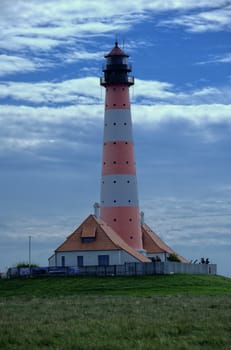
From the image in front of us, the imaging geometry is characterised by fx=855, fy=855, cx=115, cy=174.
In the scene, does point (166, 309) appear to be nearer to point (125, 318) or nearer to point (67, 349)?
point (125, 318)

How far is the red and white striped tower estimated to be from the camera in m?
68.6

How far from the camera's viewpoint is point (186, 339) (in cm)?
2306

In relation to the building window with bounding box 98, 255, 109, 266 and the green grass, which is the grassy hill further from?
the green grass

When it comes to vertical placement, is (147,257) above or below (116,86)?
below

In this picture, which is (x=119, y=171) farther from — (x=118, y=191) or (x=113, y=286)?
(x=113, y=286)

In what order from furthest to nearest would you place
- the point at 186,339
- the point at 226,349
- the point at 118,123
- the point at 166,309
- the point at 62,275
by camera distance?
the point at 118,123 → the point at 62,275 → the point at 166,309 → the point at 186,339 → the point at 226,349

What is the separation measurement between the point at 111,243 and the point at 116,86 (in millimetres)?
13515

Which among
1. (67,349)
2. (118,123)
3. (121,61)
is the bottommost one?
(67,349)

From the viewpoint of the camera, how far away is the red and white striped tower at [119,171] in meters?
68.6

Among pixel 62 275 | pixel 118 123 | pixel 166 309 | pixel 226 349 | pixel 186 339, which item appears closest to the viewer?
pixel 226 349

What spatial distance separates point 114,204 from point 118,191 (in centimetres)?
112

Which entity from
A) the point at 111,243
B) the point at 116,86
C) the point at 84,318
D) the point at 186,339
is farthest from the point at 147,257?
the point at 186,339

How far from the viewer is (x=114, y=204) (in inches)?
2702

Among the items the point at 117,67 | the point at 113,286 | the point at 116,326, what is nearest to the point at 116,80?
the point at 117,67
